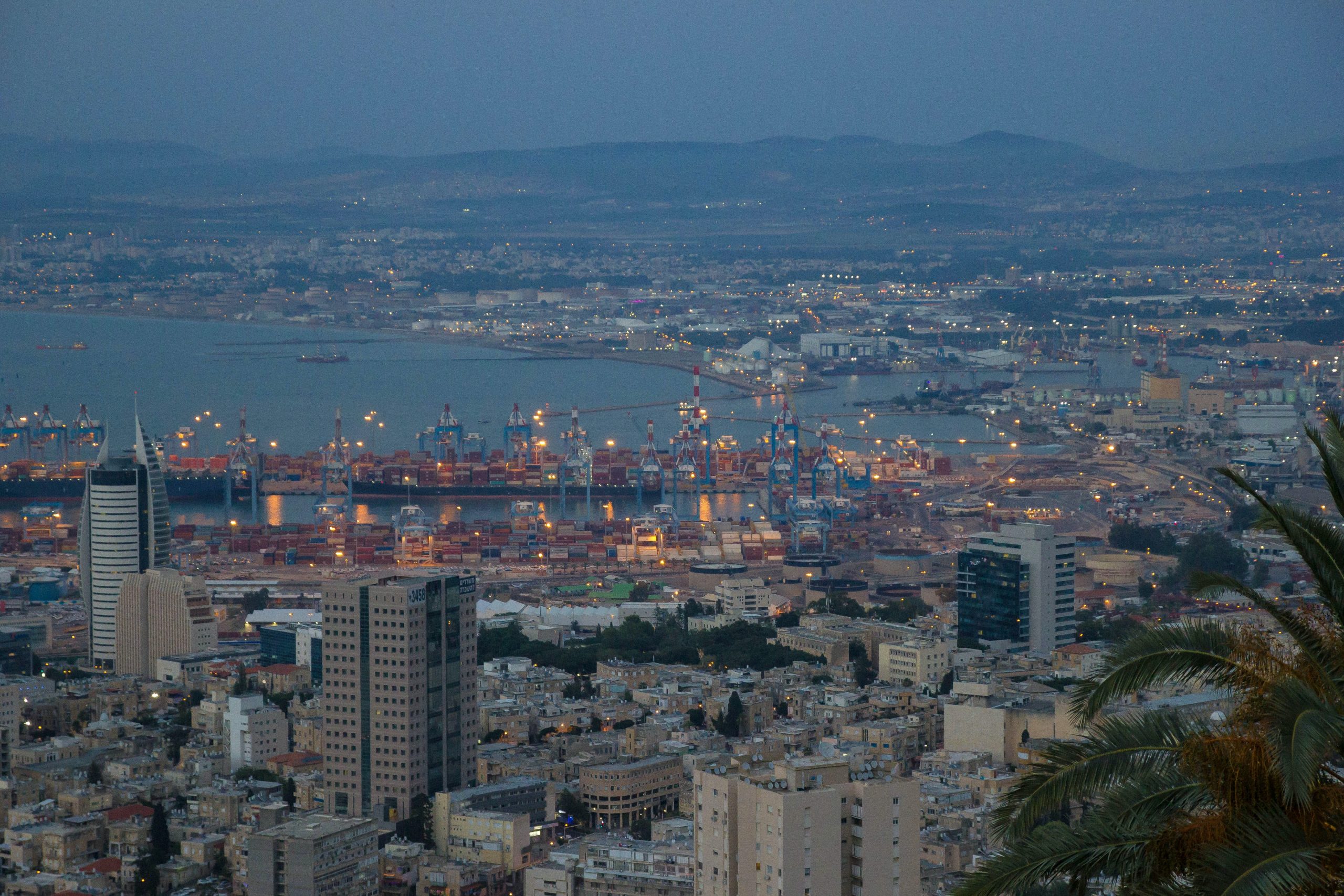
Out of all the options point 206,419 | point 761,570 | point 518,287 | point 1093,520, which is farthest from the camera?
point 518,287

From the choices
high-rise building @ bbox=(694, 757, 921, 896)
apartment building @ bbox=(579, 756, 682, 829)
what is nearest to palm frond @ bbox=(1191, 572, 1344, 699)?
high-rise building @ bbox=(694, 757, 921, 896)

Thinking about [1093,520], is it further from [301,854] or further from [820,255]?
[820,255]

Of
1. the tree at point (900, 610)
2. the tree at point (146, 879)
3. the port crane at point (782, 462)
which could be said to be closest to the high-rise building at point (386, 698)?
the tree at point (146, 879)

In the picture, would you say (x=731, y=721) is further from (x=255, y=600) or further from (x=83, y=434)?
(x=83, y=434)

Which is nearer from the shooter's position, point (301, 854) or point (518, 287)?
point (301, 854)

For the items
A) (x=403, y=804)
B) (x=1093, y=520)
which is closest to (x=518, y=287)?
(x=1093, y=520)

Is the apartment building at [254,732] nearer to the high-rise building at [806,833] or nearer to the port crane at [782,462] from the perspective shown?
the high-rise building at [806,833]
